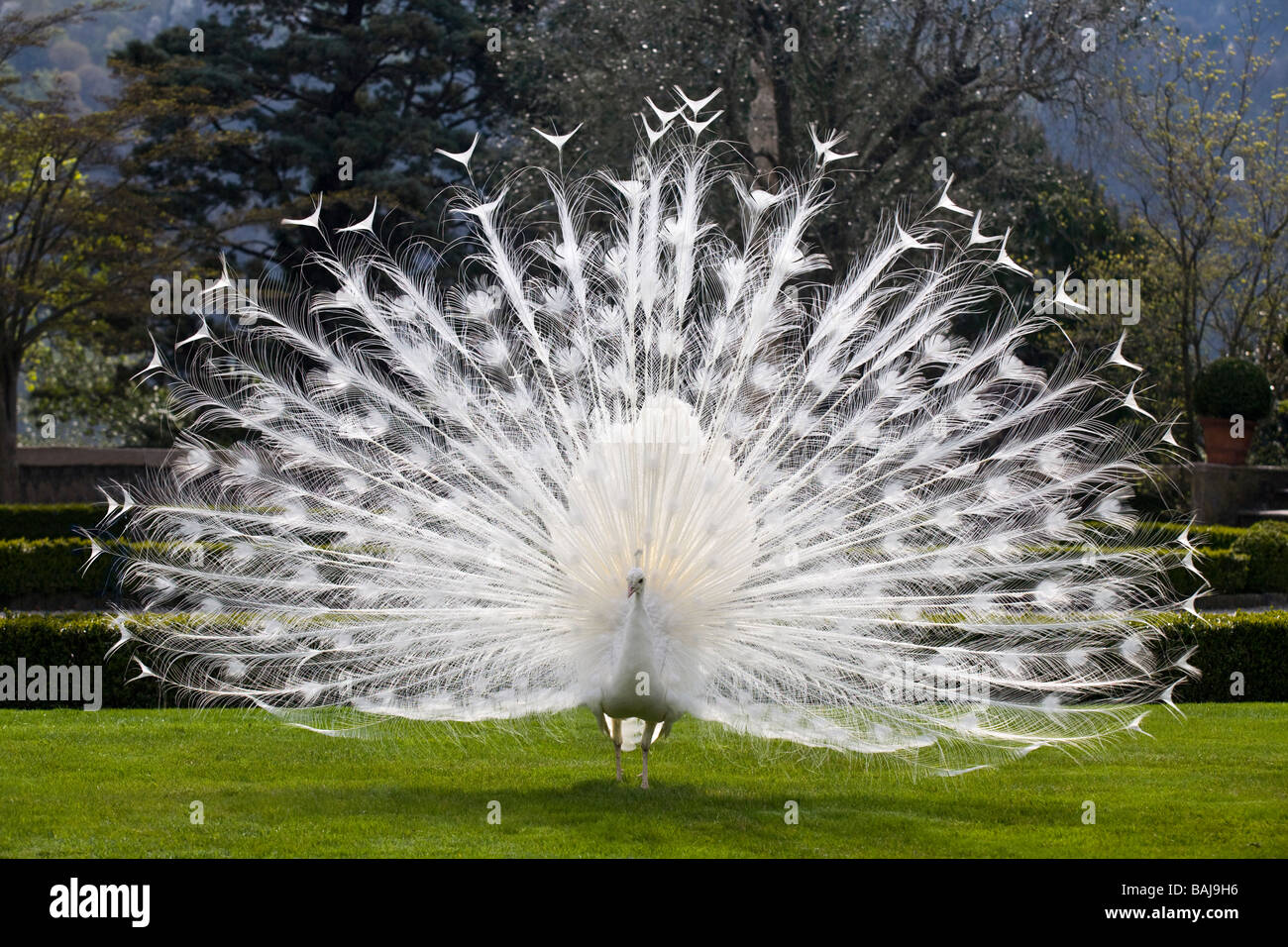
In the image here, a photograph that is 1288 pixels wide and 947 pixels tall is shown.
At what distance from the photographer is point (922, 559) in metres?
7.33

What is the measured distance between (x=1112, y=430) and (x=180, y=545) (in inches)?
212

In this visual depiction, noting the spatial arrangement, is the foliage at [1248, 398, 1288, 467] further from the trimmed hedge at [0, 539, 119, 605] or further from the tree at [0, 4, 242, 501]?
the tree at [0, 4, 242, 501]

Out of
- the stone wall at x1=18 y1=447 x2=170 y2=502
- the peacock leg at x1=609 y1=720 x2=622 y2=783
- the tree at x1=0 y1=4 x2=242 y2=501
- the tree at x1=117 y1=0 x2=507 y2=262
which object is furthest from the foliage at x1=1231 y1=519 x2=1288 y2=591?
the tree at x1=117 y1=0 x2=507 y2=262

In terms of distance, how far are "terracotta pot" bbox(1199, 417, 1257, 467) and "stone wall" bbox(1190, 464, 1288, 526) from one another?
1.50 feet

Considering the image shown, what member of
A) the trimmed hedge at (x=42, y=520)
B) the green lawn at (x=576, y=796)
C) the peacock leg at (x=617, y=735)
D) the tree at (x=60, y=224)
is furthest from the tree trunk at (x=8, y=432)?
the peacock leg at (x=617, y=735)

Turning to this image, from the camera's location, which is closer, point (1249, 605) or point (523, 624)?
point (523, 624)

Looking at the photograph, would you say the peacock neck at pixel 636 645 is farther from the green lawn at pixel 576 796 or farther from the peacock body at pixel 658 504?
the green lawn at pixel 576 796

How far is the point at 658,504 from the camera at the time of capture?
6672mm

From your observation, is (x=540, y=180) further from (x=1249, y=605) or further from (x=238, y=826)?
(x=238, y=826)

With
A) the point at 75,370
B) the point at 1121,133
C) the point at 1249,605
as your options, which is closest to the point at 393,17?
the point at 75,370

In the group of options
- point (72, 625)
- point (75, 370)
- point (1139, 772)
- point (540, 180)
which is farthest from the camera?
point (75, 370)

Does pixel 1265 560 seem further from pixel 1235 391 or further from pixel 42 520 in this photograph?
pixel 42 520

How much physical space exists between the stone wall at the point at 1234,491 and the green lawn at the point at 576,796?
12.2m

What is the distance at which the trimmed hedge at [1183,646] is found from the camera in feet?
34.2
